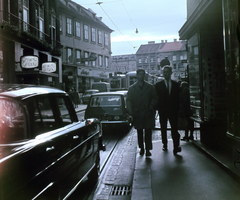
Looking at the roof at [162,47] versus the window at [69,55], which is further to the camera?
the roof at [162,47]

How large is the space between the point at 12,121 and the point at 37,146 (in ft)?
1.25

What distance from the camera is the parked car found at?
209 cm

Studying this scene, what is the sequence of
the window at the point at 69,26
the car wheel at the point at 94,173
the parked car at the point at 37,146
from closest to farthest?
1. the parked car at the point at 37,146
2. the car wheel at the point at 94,173
3. the window at the point at 69,26

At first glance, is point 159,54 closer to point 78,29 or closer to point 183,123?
point 78,29

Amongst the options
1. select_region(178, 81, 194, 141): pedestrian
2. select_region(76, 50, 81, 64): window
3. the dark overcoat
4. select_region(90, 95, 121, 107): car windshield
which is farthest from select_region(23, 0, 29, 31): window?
the dark overcoat

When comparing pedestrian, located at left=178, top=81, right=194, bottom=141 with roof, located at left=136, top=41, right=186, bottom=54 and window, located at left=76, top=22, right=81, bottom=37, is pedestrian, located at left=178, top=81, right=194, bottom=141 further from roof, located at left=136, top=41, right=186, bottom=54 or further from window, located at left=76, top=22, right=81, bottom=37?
roof, located at left=136, top=41, right=186, bottom=54

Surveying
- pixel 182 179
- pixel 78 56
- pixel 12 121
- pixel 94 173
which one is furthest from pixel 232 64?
pixel 78 56

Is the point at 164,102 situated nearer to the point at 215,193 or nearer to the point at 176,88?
the point at 176,88

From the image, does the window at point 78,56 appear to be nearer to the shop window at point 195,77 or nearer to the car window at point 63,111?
the shop window at point 195,77

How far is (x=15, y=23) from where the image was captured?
19.6m

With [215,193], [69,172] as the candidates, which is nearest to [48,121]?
[69,172]

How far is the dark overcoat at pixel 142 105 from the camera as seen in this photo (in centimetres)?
590

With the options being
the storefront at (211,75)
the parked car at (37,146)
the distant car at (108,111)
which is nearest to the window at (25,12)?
the distant car at (108,111)

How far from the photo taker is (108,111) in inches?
409
